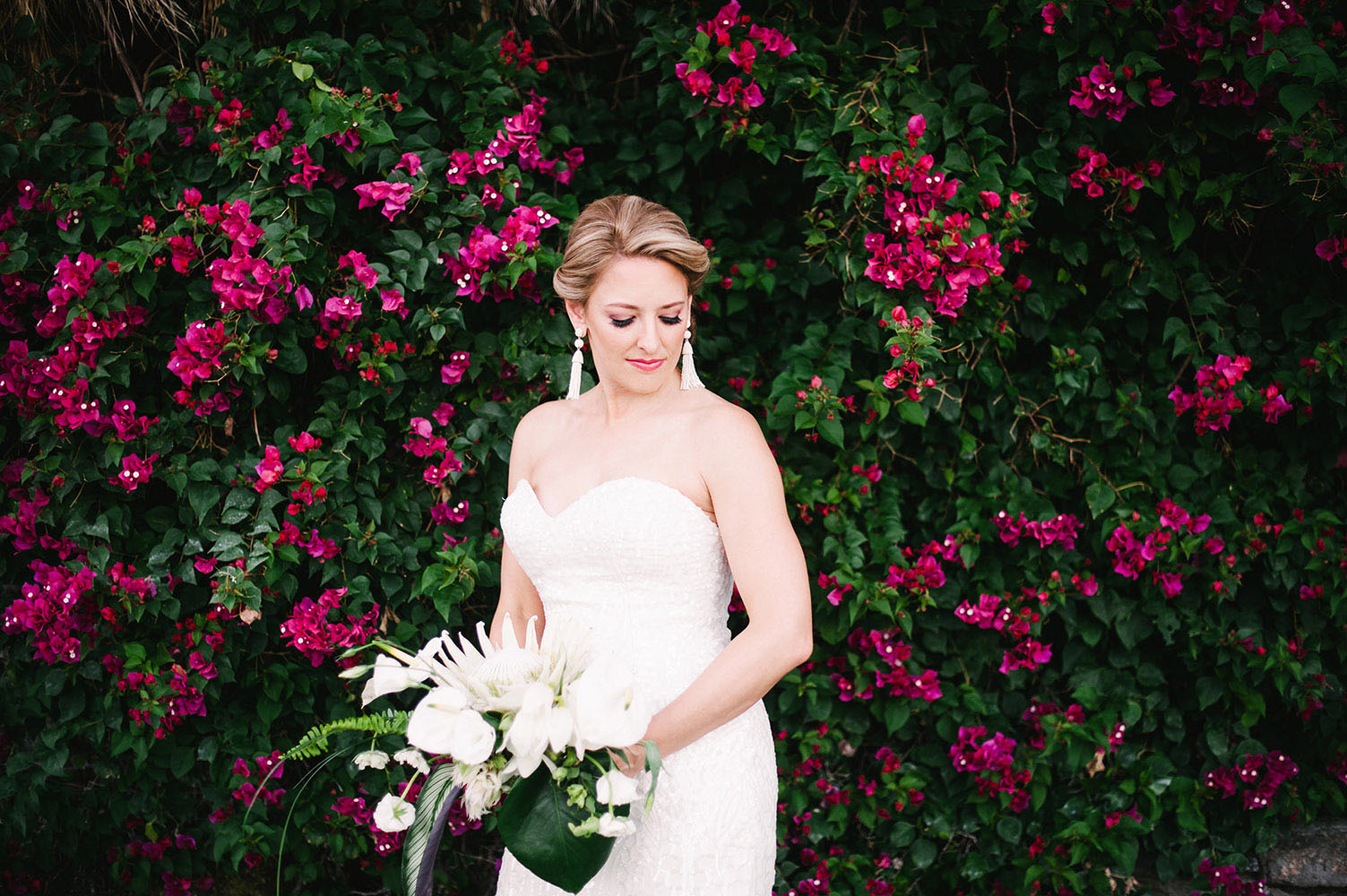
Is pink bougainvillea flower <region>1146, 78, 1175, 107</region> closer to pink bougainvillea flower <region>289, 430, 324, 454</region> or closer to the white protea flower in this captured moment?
the white protea flower

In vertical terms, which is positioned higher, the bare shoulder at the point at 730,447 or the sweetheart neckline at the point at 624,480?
the bare shoulder at the point at 730,447

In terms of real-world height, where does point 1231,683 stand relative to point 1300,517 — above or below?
below

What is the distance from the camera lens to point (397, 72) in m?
2.71

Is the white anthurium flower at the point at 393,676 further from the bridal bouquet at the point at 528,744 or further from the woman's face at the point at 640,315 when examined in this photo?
the woman's face at the point at 640,315

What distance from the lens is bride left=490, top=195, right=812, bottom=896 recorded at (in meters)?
1.81

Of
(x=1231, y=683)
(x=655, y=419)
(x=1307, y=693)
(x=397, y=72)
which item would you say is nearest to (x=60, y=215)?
(x=397, y=72)

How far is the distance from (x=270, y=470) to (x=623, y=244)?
50.4 inches

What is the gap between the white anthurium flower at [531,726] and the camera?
1.42 meters

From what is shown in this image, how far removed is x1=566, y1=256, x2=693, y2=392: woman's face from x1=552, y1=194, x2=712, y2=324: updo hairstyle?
0.07 ft

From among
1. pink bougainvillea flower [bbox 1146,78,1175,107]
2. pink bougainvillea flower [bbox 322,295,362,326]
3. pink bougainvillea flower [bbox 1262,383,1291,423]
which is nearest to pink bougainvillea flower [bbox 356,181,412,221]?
pink bougainvillea flower [bbox 322,295,362,326]

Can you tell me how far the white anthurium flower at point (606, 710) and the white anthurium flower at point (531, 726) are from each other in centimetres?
4

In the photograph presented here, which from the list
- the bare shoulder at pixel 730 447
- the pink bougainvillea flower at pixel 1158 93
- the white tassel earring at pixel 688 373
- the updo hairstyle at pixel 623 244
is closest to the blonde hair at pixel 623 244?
the updo hairstyle at pixel 623 244

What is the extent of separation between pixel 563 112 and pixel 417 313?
3.15 ft

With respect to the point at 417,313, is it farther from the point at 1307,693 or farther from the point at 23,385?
the point at 1307,693
